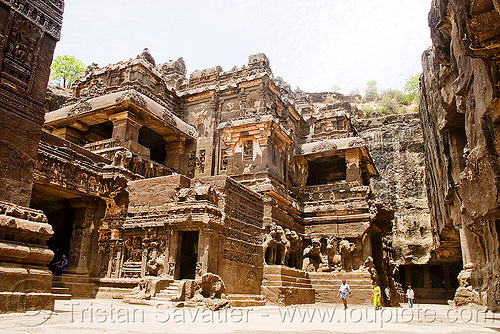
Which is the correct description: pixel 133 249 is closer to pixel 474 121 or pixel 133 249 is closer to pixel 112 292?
pixel 112 292

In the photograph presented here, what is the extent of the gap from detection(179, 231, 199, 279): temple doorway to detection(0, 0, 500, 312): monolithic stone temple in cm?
7

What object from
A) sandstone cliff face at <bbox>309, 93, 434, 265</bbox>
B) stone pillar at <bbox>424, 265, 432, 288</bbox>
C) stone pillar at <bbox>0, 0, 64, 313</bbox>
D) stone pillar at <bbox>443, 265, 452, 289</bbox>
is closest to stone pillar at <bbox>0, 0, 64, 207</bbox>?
stone pillar at <bbox>0, 0, 64, 313</bbox>

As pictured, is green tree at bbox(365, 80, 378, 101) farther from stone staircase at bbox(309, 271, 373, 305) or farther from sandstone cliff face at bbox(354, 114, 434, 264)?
stone staircase at bbox(309, 271, 373, 305)

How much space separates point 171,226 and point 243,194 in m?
3.13

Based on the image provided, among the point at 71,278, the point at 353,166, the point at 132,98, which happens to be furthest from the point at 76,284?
the point at 353,166

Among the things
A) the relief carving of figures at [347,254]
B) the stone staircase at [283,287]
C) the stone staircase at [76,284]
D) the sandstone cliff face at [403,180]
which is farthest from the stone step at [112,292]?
the sandstone cliff face at [403,180]

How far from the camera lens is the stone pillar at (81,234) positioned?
488 inches

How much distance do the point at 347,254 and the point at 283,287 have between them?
5401mm

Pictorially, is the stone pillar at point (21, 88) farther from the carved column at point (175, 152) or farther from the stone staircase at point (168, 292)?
the carved column at point (175, 152)

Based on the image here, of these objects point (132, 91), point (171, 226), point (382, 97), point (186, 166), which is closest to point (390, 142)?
point (382, 97)

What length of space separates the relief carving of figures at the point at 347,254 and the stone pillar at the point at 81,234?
1103 cm

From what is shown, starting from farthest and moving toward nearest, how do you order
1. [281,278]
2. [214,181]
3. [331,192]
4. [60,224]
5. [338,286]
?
[331,192] < [338,286] < [281,278] < [60,224] < [214,181]

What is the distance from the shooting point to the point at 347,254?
1830 cm

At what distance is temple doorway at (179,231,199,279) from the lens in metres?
13.1
